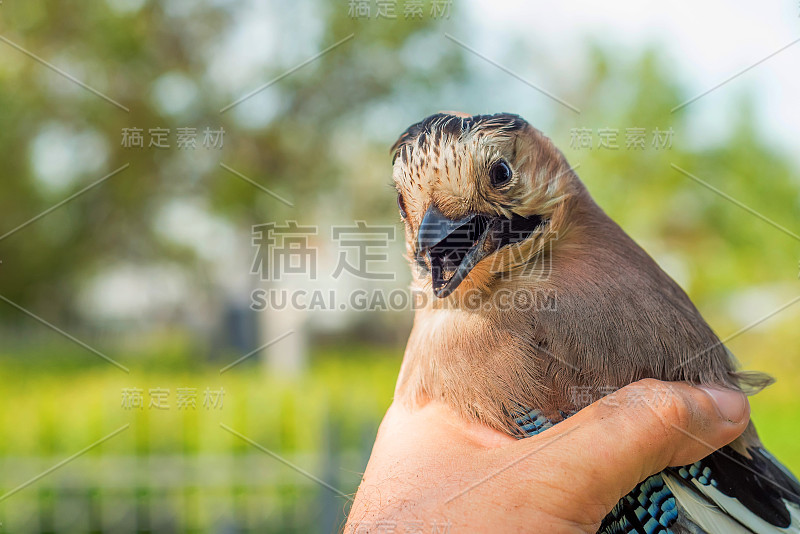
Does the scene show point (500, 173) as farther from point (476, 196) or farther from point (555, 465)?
point (555, 465)

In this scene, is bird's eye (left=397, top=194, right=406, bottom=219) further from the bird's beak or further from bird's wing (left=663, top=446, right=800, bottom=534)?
bird's wing (left=663, top=446, right=800, bottom=534)

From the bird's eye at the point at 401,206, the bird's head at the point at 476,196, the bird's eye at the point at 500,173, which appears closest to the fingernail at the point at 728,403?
the bird's head at the point at 476,196

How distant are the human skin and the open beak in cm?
42


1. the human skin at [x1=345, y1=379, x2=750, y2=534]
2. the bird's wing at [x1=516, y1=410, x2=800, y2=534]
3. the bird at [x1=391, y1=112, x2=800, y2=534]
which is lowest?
the bird's wing at [x1=516, y1=410, x2=800, y2=534]

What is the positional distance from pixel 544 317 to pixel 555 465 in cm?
39

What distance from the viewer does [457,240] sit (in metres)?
1.57

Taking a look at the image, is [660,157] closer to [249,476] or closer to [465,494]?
[249,476]

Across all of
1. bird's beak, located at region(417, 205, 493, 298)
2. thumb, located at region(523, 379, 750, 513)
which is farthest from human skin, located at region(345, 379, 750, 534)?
bird's beak, located at region(417, 205, 493, 298)

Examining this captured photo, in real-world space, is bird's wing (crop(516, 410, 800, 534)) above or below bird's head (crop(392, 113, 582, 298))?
below

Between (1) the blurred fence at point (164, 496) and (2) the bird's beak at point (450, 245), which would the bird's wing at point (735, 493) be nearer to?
(2) the bird's beak at point (450, 245)

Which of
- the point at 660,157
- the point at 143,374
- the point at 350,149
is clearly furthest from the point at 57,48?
the point at 660,157

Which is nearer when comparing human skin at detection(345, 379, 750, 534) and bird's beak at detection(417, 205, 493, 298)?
human skin at detection(345, 379, 750, 534)

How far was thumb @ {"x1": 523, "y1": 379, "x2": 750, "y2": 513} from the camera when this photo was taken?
4.31ft

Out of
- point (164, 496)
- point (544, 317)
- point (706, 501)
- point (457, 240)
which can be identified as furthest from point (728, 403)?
point (164, 496)
